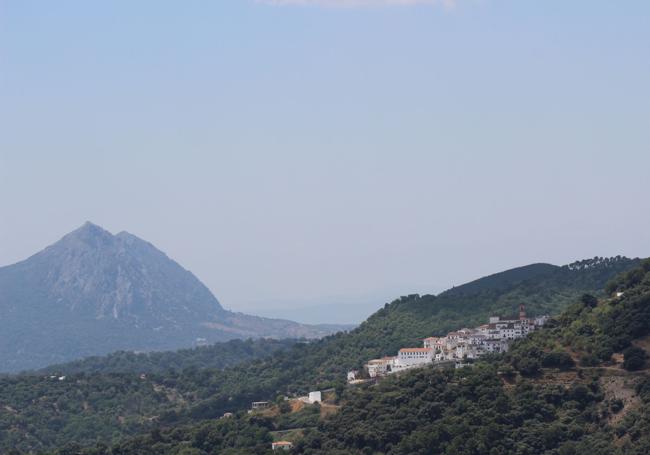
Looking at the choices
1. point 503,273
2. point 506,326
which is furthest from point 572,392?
point 503,273

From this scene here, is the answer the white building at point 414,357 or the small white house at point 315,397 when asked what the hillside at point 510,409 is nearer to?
the small white house at point 315,397

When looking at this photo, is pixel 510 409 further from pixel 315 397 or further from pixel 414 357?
pixel 414 357

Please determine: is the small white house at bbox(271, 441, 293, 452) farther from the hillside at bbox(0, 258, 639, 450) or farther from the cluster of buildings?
the hillside at bbox(0, 258, 639, 450)

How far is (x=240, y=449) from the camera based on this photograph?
3428 inches

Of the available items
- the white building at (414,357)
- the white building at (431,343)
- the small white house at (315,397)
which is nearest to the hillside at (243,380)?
the white building at (414,357)

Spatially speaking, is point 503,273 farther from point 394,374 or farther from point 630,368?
point 630,368

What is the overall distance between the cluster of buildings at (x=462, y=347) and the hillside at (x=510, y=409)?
772cm

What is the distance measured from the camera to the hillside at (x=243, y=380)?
123375mm

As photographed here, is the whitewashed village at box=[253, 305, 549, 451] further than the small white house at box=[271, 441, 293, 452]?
Yes

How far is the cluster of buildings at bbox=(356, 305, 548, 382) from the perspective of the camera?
105 meters

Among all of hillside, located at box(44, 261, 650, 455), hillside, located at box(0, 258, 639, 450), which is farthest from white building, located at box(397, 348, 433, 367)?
hillside, located at box(44, 261, 650, 455)

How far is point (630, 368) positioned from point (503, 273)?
10236cm

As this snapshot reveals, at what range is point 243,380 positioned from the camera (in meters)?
149

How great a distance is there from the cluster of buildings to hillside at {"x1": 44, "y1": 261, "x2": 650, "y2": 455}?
7.72 meters
